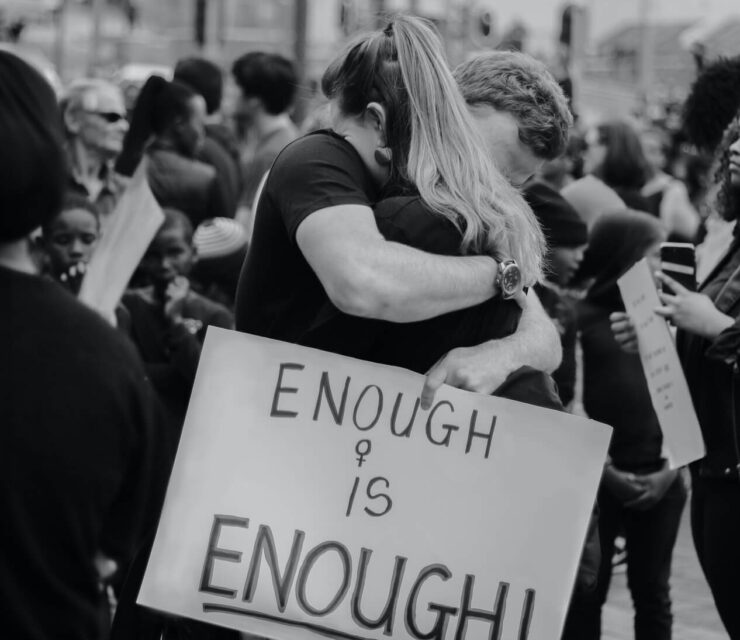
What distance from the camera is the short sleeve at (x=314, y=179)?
2.56m

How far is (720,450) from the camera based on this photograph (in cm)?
347

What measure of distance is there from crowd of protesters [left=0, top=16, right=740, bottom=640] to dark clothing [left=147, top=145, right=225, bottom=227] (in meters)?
0.73

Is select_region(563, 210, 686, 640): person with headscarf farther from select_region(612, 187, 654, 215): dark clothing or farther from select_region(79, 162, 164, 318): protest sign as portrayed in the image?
select_region(612, 187, 654, 215): dark clothing

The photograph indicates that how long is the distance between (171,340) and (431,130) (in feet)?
6.69

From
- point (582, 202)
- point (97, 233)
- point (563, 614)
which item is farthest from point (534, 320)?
point (582, 202)

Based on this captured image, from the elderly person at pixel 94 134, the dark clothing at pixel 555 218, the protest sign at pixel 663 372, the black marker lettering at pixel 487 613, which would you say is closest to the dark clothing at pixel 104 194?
the elderly person at pixel 94 134

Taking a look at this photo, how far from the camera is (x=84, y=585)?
6.39ft

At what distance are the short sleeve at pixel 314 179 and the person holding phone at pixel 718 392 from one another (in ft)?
3.81

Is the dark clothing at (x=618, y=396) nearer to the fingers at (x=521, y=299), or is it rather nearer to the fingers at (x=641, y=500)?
Result: the fingers at (x=641, y=500)

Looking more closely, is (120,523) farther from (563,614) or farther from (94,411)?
(563,614)

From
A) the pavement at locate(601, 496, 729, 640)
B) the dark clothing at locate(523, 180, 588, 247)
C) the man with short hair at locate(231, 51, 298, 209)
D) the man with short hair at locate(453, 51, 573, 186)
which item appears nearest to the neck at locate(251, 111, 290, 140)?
the man with short hair at locate(231, 51, 298, 209)

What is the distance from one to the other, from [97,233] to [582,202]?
2.34 meters

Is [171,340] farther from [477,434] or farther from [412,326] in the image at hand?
[477,434]

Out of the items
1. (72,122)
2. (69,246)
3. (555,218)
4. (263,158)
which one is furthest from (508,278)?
(263,158)
